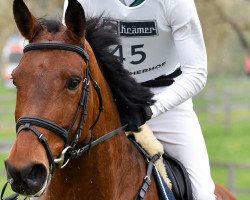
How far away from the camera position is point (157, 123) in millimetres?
5535

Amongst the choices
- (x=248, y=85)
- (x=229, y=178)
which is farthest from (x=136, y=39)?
(x=248, y=85)

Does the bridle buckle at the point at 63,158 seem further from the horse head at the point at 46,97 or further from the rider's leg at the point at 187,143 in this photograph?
the rider's leg at the point at 187,143

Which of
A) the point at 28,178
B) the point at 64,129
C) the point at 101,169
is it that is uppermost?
the point at 64,129

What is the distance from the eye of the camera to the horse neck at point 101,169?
4457 mm

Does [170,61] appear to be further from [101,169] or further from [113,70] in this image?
[101,169]

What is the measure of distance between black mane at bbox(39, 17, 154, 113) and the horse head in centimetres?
39

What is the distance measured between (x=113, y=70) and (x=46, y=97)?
0.87 meters

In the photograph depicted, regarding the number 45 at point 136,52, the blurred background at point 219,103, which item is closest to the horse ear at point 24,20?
the number 45 at point 136,52

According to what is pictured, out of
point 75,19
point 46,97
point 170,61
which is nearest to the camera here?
point 46,97

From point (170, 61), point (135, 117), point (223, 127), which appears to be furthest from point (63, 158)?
point (223, 127)

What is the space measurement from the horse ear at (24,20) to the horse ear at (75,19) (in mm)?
199

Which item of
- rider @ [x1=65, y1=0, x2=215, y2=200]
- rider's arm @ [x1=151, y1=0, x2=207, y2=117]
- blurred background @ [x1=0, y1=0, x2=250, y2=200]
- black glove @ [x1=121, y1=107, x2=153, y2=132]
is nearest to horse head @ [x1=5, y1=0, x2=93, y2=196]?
black glove @ [x1=121, y1=107, x2=153, y2=132]

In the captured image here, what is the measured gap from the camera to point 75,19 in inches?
167

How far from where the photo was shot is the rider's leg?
5.39 metres
